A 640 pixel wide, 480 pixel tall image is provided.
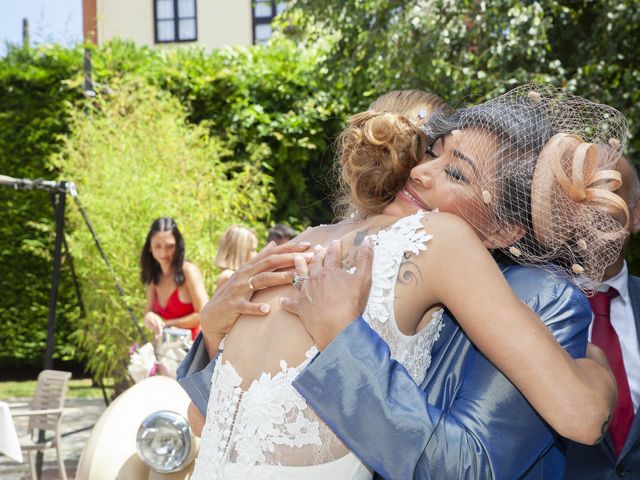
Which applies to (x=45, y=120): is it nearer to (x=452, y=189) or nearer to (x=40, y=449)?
(x=40, y=449)

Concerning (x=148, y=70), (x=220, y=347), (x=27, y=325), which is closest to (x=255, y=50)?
(x=148, y=70)

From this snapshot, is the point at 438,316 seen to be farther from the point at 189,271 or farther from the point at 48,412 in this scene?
the point at 189,271

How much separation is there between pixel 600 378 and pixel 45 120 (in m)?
11.4

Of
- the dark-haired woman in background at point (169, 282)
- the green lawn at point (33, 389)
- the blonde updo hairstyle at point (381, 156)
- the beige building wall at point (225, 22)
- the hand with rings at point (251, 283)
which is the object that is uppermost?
the beige building wall at point (225, 22)

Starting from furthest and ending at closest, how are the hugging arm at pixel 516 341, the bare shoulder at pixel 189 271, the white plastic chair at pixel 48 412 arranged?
the bare shoulder at pixel 189 271 → the white plastic chair at pixel 48 412 → the hugging arm at pixel 516 341

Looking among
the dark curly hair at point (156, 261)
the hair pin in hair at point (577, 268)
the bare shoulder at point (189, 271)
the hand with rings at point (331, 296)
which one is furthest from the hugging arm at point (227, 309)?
the dark curly hair at point (156, 261)

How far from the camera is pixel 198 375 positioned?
2158 mm

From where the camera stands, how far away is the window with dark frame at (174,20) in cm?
2512

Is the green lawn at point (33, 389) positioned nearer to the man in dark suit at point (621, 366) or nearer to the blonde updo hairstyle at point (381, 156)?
the man in dark suit at point (621, 366)

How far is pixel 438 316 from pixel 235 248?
19.4ft

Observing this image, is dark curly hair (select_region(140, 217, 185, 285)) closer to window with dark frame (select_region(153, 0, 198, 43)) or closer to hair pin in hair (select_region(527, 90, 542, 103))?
hair pin in hair (select_region(527, 90, 542, 103))

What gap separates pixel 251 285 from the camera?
1922mm

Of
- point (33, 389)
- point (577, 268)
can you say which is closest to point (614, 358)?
point (577, 268)

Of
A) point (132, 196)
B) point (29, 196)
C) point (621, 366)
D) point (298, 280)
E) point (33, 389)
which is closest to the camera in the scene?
point (298, 280)
